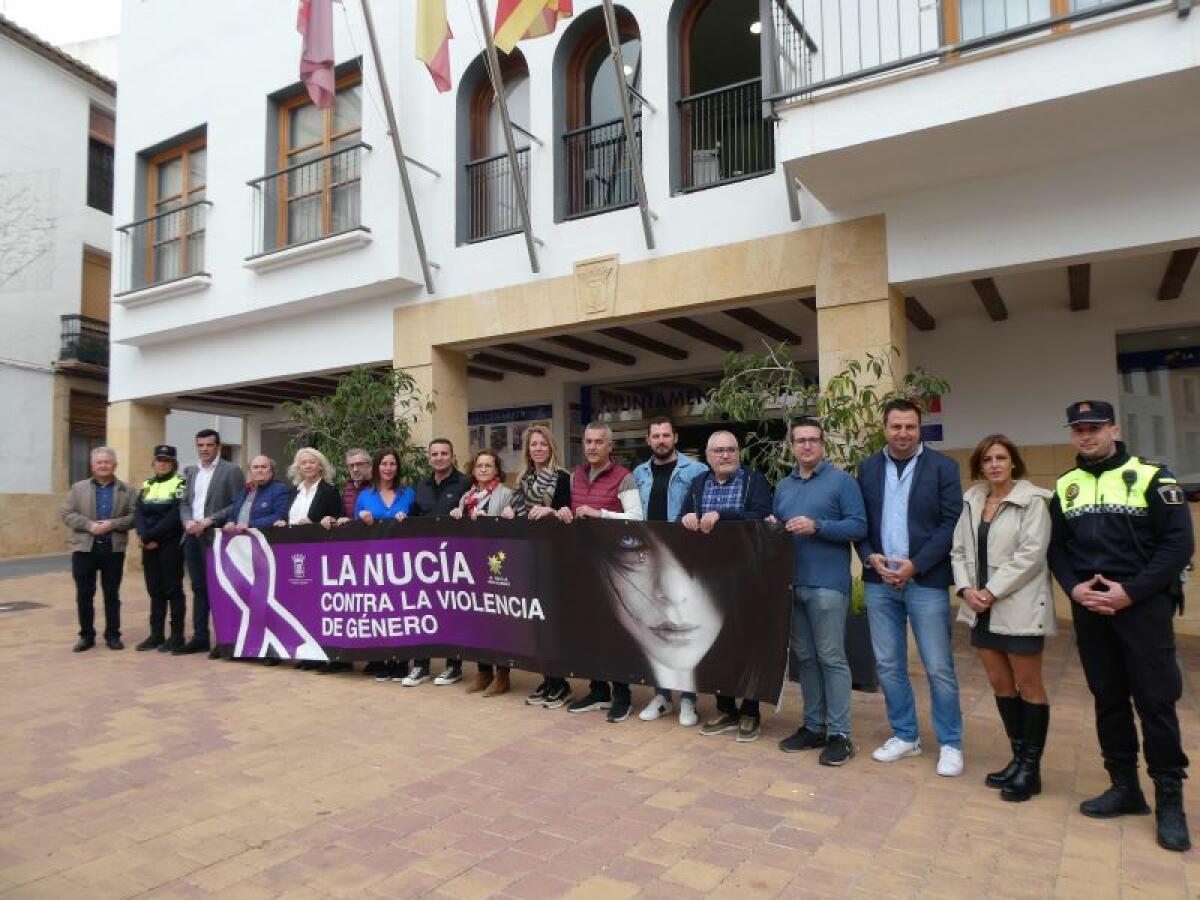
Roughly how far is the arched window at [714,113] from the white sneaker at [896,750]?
5157 millimetres

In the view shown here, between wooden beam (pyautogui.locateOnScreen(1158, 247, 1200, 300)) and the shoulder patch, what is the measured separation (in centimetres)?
447

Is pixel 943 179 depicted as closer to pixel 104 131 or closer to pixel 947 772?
pixel 947 772

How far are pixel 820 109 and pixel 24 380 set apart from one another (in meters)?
19.2

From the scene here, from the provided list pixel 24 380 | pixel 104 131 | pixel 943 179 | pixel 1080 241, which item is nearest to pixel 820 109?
pixel 943 179

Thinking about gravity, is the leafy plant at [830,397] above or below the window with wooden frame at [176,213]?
below

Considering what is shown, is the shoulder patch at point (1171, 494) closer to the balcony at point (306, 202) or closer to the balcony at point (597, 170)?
the balcony at point (597, 170)

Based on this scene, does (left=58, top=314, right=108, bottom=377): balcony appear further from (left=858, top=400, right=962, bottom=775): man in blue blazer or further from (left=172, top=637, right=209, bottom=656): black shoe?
(left=858, top=400, right=962, bottom=775): man in blue blazer

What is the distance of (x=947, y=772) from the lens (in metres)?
3.98

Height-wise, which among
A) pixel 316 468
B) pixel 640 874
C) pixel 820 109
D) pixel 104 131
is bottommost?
pixel 640 874

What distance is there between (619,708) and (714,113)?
5.77 metres

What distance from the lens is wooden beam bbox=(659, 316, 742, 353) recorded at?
927 centimetres

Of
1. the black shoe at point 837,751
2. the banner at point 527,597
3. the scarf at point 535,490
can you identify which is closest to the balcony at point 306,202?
the banner at point 527,597

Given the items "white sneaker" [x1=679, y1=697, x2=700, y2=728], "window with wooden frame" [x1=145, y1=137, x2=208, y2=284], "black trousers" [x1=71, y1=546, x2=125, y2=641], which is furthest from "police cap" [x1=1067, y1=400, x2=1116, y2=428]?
"window with wooden frame" [x1=145, y1=137, x2=208, y2=284]

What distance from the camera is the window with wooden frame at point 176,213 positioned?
1159cm
